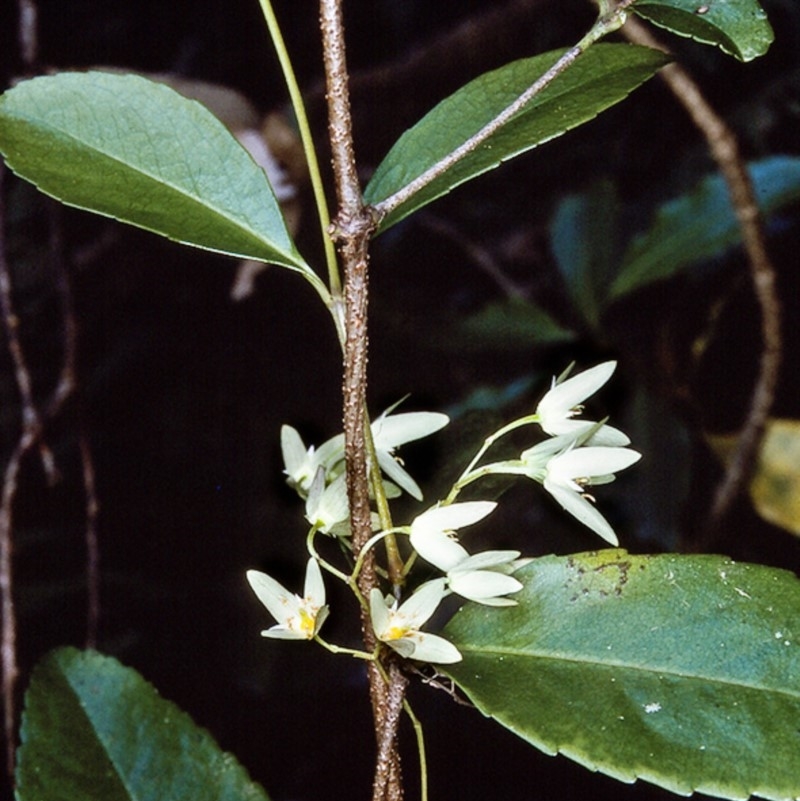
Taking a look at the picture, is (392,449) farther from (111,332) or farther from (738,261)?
(738,261)

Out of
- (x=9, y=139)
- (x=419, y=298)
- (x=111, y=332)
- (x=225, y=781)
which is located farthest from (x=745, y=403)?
(x=9, y=139)

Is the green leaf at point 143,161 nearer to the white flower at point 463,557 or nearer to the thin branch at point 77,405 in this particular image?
the white flower at point 463,557

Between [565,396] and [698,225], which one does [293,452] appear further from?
[698,225]

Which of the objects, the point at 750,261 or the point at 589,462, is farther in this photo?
the point at 750,261

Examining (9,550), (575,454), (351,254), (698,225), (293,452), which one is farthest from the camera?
(698,225)

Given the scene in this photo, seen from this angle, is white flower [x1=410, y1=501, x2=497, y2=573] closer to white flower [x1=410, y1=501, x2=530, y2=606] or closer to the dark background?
white flower [x1=410, y1=501, x2=530, y2=606]

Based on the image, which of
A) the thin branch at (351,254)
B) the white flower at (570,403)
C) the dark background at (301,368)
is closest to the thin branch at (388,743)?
the thin branch at (351,254)

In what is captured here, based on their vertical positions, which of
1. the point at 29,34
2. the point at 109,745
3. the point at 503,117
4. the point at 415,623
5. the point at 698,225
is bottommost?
the point at 109,745

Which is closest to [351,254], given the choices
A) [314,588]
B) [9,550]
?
[314,588]
